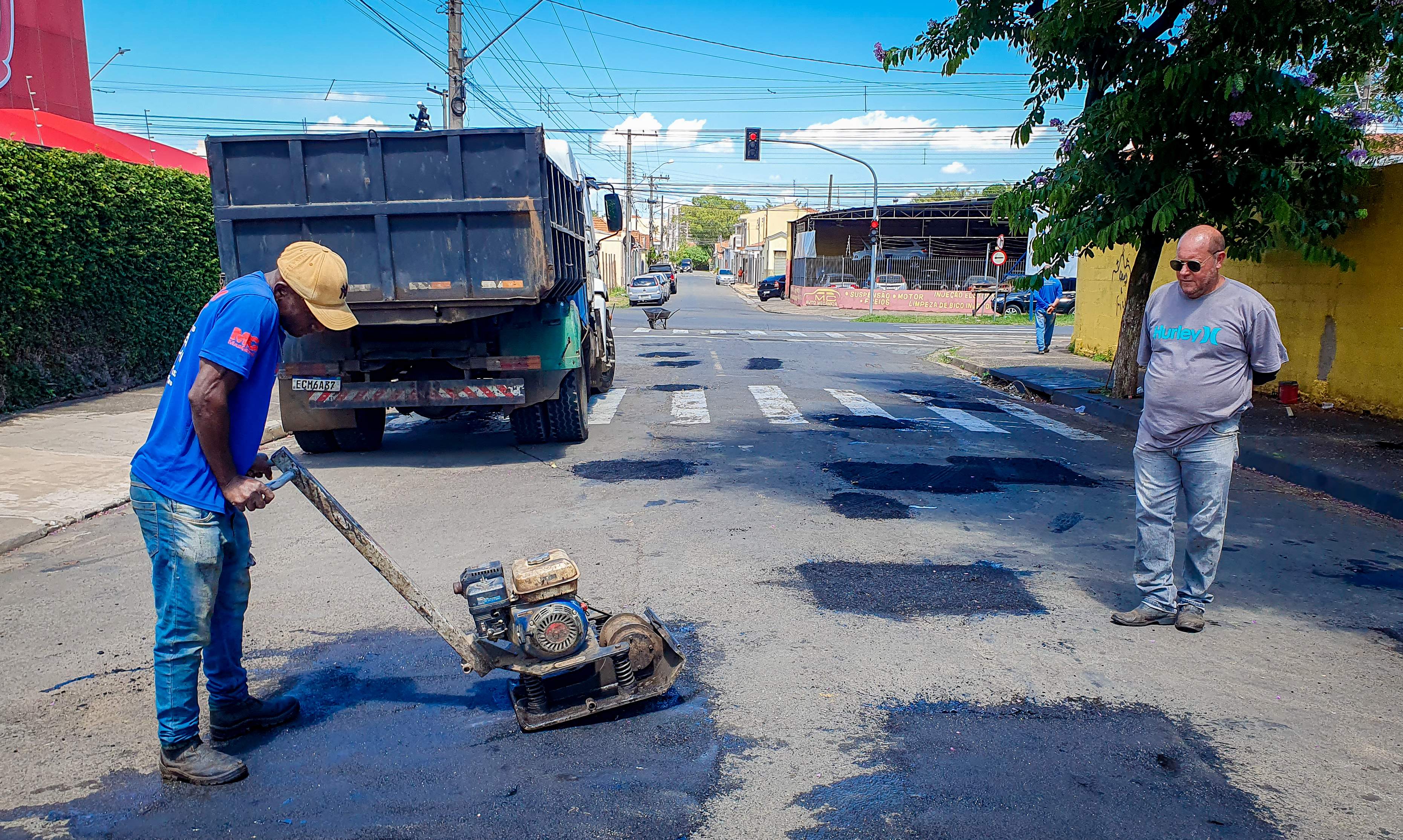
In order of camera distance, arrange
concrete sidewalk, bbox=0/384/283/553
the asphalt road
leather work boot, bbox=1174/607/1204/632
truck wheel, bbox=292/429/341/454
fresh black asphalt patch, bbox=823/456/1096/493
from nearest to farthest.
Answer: the asphalt road → leather work boot, bbox=1174/607/1204/632 → concrete sidewalk, bbox=0/384/283/553 → fresh black asphalt patch, bbox=823/456/1096/493 → truck wheel, bbox=292/429/341/454

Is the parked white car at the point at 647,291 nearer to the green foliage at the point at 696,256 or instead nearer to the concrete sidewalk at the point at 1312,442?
the concrete sidewalk at the point at 1312,442

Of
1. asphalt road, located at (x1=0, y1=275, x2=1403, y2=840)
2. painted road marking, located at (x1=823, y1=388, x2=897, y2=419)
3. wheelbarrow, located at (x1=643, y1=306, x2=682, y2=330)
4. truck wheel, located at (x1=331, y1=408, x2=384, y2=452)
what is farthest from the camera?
wheelbarrow, located at (x1=643, y1=306, x2=682, y2=330)

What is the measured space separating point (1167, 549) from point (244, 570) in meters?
4.15

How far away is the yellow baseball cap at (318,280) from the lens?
3.28 metres

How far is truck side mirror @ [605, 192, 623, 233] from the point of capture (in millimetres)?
11352

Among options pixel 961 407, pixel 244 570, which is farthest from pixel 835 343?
pixel 244 570

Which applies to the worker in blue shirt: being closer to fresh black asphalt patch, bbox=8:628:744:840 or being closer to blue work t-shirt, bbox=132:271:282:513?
fresh black asphalt patch, bbox=8:628:744:840

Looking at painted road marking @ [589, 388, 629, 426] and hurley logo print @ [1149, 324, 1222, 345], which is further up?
hurley logo print @ [1149, 324, 1222, 345]

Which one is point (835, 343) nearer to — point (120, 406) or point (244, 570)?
point (120, 406)

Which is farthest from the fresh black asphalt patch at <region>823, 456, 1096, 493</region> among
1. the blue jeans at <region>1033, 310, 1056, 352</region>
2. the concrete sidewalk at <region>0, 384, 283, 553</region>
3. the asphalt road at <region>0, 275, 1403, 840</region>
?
the blue jeans at <region>1033, 310, 1056, 352</region>

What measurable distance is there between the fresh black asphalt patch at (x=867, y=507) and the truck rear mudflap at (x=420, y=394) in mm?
3017

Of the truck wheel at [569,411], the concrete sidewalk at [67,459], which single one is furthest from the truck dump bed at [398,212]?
the concrete sidewalk at [67,459]

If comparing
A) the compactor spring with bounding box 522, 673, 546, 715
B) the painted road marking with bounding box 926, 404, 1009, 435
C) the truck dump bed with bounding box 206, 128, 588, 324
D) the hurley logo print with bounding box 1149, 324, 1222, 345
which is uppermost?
→ the truck dump bed with bounding box 206, 128, 588, 324

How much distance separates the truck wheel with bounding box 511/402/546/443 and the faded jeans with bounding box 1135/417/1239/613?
5.74m
